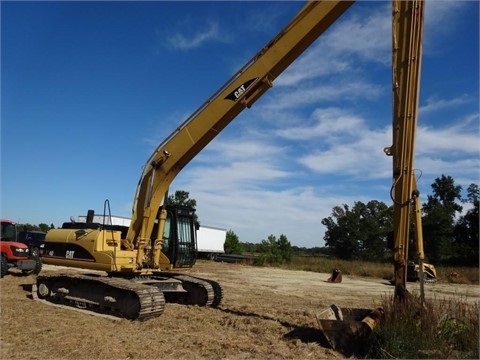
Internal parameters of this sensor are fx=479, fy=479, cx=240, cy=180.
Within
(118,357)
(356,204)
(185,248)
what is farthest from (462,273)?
(356,204)

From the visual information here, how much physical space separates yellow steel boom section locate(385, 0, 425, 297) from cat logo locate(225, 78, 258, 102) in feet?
10.2

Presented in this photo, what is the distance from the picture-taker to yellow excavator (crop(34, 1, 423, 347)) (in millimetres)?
8086

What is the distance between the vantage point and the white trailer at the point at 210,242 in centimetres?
4731

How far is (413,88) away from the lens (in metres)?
8.05

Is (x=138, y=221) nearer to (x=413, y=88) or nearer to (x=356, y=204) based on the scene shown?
(x=413, y=88)

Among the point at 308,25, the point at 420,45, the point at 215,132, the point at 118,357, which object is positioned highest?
the point at 308,25

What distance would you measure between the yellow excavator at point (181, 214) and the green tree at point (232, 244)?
4410cm

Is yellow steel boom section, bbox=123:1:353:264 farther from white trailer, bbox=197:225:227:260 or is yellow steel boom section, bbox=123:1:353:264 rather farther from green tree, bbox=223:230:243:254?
green tree, bbox=223:230:243:254

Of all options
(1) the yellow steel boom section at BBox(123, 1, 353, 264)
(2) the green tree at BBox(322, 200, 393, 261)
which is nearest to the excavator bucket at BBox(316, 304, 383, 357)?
(1) the yellow steel boom section at BBox(123, 1, 353, 264)

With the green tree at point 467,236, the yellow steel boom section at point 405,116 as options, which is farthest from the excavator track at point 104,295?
the green tree at point 467,236

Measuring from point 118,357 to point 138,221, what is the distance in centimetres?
506

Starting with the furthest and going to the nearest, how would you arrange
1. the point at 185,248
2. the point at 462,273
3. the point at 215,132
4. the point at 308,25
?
the point at 462,273, the point at 185,248, the point at 215,132, the point at 308,25

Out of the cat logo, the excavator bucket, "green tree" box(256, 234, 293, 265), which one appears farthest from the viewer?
"green tree" box(256, 234, 293, 265)

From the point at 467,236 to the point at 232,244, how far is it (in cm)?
2669
